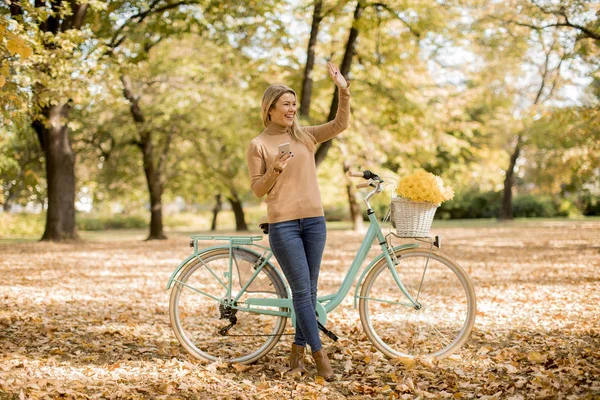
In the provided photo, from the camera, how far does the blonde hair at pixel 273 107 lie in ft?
13.0

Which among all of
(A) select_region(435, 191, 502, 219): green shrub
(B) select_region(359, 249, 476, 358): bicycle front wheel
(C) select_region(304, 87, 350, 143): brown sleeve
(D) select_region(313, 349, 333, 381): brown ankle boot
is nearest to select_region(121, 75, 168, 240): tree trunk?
(B) select_region(359, 249, 476, 358): bicycle front wheel

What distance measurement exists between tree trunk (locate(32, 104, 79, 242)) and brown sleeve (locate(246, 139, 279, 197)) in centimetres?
1365

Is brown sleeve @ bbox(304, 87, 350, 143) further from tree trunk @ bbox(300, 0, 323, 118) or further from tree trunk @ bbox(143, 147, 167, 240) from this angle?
tree trunk @ bbox(143, 147, 167, 240)

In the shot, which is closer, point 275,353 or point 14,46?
point 14,46

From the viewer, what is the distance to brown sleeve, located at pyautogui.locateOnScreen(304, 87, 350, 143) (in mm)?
4086

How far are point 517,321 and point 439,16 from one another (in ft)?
33.6

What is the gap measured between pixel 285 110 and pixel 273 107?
9cm

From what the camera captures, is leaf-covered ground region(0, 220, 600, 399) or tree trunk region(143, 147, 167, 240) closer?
leaf-covered ground region(0, 220, 600, 399)

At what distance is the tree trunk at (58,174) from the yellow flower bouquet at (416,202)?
14.0 metres

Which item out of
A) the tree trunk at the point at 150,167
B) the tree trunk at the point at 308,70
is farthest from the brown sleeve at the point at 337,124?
the tree trunk at the point at 150,167

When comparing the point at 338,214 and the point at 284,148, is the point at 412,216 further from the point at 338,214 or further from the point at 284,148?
the point at 338,214

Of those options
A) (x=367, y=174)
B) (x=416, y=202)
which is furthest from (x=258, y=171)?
(x=416, y=202)

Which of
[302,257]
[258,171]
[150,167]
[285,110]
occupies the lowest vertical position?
[302,257]

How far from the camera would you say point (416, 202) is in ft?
13.2
